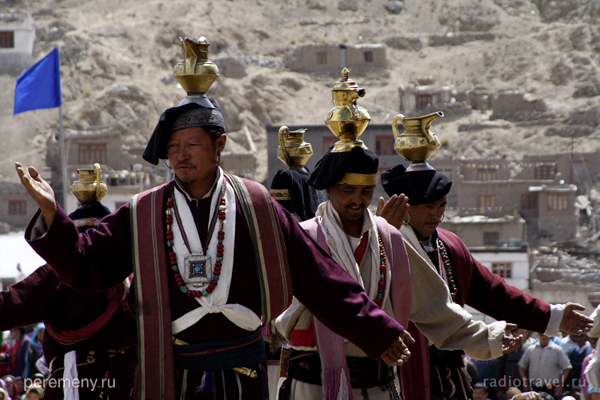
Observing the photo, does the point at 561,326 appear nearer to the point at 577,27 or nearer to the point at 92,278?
the point at 92,278

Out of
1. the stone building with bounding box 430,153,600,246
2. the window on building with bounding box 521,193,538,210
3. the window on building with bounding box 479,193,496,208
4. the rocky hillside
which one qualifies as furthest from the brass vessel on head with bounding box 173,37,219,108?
the rocky hillside

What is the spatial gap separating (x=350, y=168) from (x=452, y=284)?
3.84 feet

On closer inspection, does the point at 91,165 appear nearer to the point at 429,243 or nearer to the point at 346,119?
the point at 429,243

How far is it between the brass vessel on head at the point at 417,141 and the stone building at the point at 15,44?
65.7 metres

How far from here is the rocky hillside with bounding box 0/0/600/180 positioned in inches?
2490

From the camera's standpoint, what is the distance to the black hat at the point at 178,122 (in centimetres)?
413

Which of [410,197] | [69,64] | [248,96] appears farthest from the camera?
[69,64]

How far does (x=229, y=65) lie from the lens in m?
70.7

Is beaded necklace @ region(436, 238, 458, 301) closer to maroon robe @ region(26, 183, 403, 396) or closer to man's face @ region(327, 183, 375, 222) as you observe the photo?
man's face @ region(327, 183, 375, 222)

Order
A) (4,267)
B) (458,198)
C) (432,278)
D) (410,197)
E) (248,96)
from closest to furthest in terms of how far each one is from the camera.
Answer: (432,278), (410,197), (4,267), (458,198), (248,96)

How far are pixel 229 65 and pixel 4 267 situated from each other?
45211mm

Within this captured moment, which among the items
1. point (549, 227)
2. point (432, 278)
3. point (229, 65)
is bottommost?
point (549, 227)

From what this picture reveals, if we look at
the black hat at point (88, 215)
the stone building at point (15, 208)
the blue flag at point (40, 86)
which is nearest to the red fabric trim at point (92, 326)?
the black hat at point (88, 215)

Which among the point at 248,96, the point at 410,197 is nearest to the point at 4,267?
the point at 410,197
